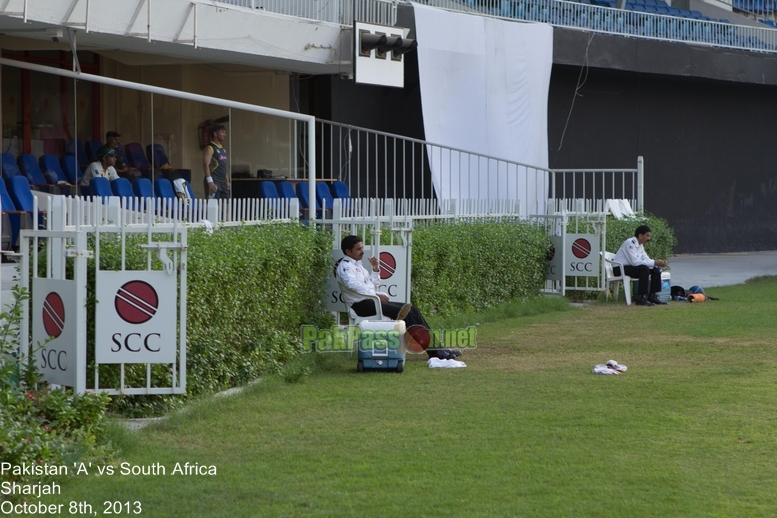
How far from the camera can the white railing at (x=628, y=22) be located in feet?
70.4

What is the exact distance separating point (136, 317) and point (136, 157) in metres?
8.07

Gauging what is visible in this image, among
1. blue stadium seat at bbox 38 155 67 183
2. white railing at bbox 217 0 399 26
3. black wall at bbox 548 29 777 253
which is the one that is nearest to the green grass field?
blue stadium seat at bbox 38 155 67 183

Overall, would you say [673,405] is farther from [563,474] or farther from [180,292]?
[180,292]

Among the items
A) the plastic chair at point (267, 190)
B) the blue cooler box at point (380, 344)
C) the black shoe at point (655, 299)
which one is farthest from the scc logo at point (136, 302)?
the black shoe at point (655, 299)

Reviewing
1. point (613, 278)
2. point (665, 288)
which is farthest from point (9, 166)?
point (665, 288)

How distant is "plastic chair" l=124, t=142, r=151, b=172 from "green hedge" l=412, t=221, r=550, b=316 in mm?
4125

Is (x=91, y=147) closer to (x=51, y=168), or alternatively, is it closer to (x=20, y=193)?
(x=51, y=168)

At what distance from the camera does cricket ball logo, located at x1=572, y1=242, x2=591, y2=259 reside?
51.3ft

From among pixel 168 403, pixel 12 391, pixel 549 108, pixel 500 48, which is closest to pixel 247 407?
pixel 168 403

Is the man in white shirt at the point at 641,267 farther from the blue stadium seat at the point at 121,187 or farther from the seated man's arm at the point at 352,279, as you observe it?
the blue stadium seat at the point at 121,187

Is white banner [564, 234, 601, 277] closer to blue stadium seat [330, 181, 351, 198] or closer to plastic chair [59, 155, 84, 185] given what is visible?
blue stadium seat [330, 181, 351, 198]

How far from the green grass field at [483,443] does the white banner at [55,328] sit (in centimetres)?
66

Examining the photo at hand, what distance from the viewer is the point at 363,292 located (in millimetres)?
9828

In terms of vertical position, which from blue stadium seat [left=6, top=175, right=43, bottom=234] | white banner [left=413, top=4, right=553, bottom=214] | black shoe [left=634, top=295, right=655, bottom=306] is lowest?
black shoe [left=634, top=295, right=655, bottom=306]
